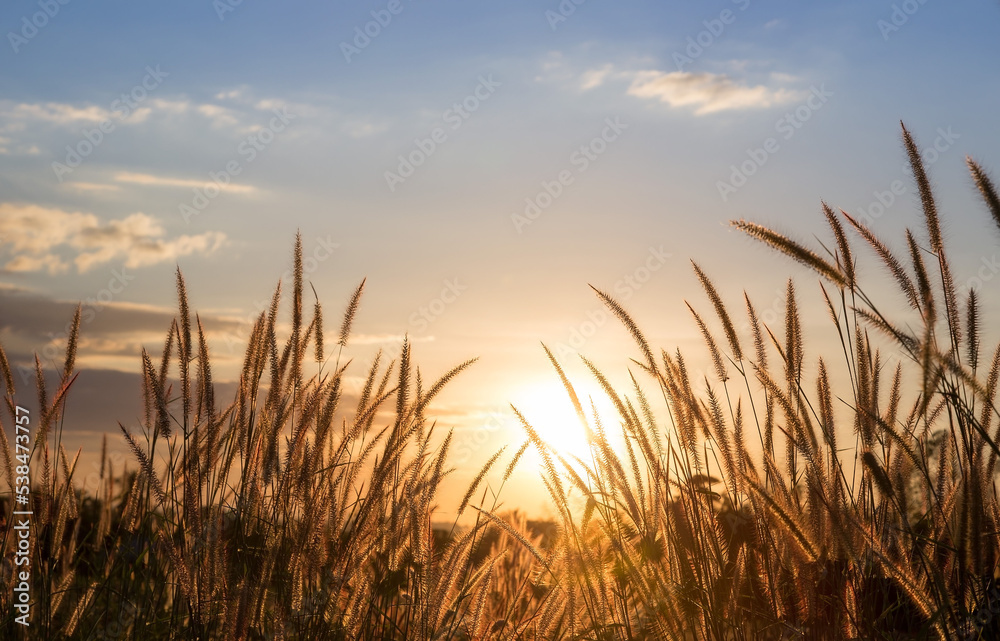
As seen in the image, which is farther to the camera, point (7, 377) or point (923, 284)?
point (7, 377)

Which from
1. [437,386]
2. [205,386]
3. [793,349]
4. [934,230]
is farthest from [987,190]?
[205,386]

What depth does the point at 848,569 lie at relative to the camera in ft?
A: 9.64

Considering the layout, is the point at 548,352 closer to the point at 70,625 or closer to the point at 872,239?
the point at 872,239

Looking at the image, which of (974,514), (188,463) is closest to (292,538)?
(188,463)

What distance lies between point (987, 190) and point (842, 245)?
0.50m

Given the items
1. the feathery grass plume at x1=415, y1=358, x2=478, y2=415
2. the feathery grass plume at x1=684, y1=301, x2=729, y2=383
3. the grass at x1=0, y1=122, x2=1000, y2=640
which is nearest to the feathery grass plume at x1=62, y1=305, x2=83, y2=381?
the grass at x1=0, y1=122, x2=1000, y2=640

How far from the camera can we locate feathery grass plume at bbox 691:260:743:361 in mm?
3021

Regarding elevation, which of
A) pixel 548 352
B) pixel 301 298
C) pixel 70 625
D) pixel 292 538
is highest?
pixel 301 298

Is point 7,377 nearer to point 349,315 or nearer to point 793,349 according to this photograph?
point 349,315

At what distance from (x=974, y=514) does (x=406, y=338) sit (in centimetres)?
196

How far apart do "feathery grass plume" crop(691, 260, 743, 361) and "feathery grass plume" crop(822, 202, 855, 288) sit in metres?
0.45

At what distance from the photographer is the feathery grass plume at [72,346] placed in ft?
11.8

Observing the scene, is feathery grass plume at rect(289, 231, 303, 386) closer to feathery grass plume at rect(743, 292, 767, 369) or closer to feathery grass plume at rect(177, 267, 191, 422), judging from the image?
feathery grass plume at rect(177, 267, 191, 422)

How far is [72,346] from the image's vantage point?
3.65 meters
